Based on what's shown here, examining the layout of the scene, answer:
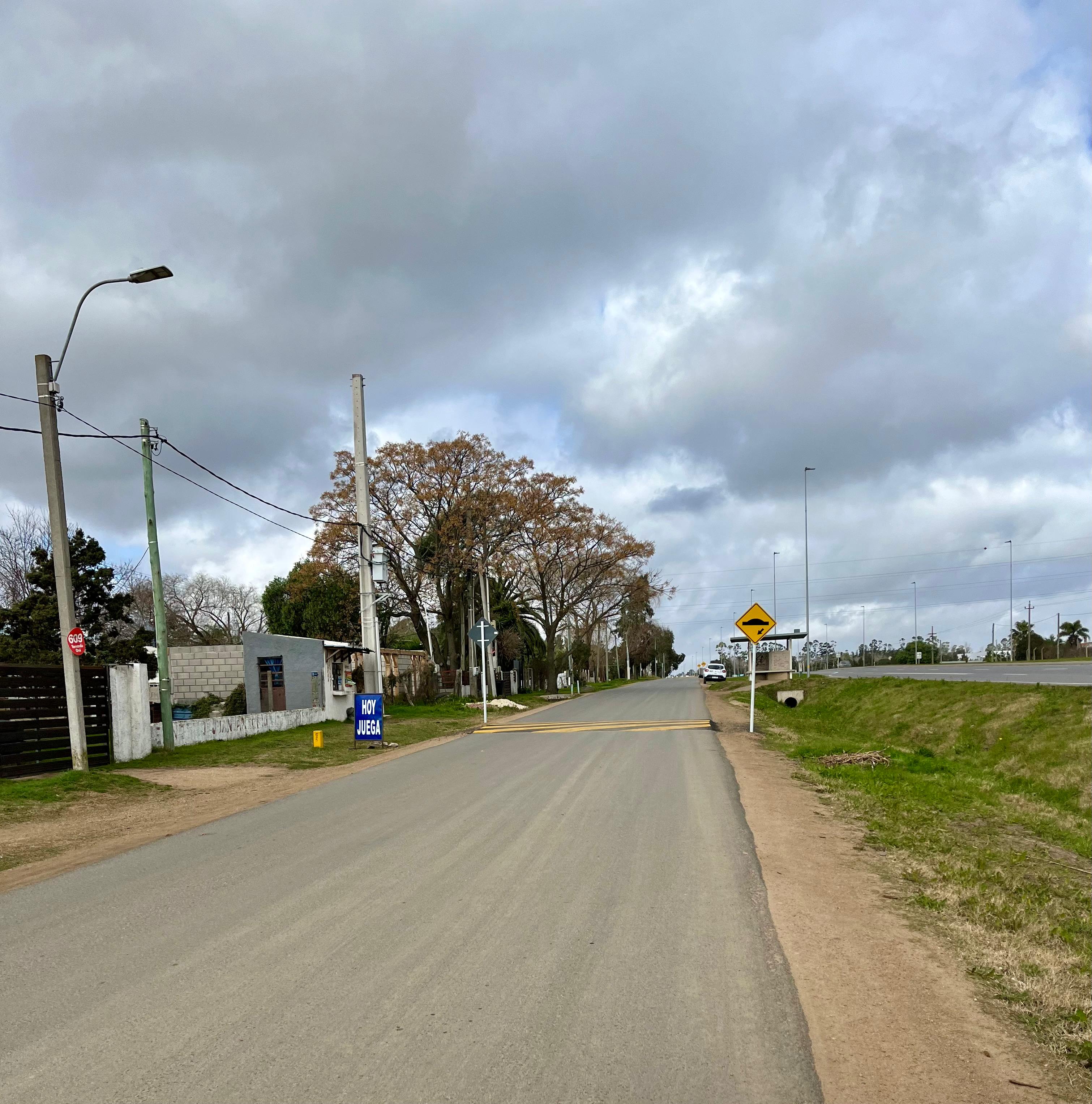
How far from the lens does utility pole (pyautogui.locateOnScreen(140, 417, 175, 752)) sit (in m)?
19.5

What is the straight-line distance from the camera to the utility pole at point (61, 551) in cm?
1530

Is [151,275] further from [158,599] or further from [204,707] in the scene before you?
[204,707]

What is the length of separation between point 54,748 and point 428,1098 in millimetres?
14626

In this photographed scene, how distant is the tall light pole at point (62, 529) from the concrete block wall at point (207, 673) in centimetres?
1858

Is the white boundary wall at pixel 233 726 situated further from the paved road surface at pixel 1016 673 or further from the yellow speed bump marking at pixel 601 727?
the paved road surface at pixel 1016 673

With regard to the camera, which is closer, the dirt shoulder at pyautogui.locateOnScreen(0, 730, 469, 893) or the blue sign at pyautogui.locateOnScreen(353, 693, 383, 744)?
the dirt shoulder at pyautogui.locateOnScreen(0, 730, 469, 893)

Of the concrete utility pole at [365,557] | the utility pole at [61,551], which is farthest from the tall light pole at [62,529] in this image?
the concrete utility pole at [365,557]

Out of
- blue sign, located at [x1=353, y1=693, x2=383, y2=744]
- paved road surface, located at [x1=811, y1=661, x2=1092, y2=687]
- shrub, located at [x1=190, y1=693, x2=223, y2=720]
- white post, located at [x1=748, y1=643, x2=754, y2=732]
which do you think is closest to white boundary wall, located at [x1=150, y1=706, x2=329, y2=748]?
blue sign, located at [x1=353, y1=693, x2=383, y2=744]

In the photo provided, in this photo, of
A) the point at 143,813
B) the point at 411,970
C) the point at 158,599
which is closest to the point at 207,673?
the point at 158,599

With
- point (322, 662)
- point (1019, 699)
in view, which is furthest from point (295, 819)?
point (322, 662)

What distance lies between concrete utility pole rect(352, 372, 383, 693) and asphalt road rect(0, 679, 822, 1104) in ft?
54.9

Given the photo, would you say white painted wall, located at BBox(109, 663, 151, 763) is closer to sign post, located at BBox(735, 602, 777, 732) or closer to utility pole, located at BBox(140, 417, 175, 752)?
utility pole, located at BBox(140, 417, 175, 752)

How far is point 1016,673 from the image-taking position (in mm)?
34500

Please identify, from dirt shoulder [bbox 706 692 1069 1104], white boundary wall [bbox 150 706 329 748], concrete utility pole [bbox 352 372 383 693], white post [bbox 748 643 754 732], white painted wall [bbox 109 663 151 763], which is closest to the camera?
dirt shoulder [bbox 706 692 1069 1104]
